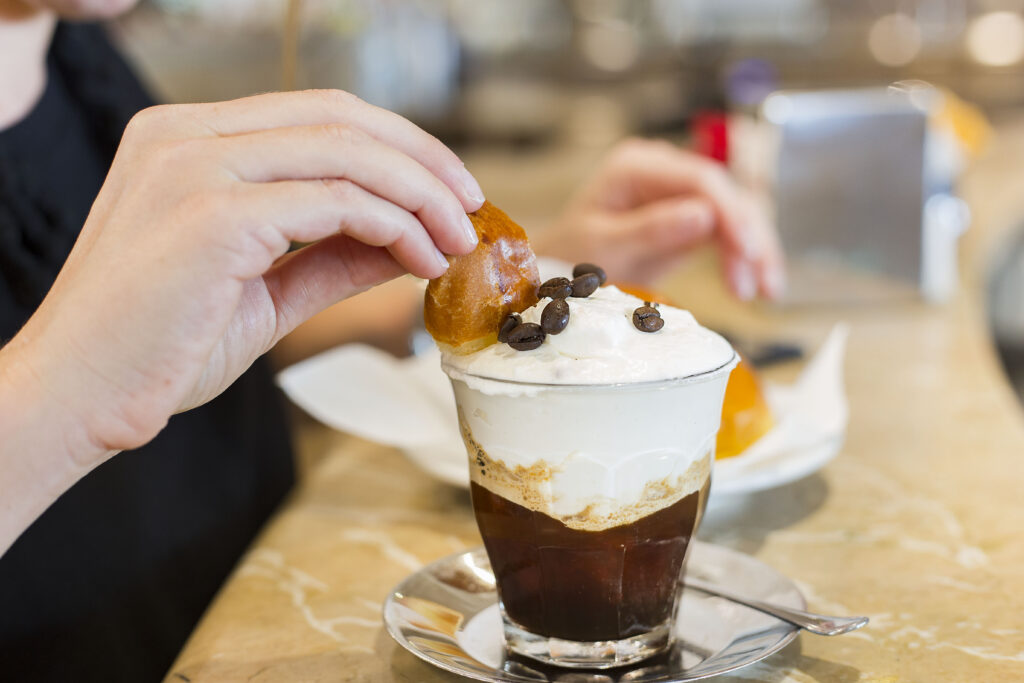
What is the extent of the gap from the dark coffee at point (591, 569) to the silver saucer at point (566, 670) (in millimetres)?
28

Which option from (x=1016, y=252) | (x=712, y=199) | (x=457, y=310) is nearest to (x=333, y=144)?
(x=457, y=310)

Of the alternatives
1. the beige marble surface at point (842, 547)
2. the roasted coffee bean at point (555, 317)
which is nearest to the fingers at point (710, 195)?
the beige marble surface at point (842, 547)

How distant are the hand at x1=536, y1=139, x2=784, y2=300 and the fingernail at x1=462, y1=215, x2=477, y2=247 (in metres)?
0.72

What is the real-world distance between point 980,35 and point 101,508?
4464 mm

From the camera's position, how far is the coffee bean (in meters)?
0.58

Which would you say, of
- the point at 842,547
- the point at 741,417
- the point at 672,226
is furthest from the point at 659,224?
the point at 842,547

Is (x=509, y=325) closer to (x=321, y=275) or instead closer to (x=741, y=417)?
(x=321, y=275)

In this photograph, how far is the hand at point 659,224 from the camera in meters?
1.29

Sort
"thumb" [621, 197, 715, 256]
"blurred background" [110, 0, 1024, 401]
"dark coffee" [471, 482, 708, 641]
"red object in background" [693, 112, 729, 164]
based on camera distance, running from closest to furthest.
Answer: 1. "dark coffee" [471, 482, 708, 641]
2. "thumb" [621, 197, 715, 256]
3. "blurred background" [110, 0, 1024, 401]
4. "red object in background" [693, 112, 729, 164]

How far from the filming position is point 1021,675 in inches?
23.9

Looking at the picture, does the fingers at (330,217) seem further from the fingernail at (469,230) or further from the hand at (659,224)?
the hand at (659,224)

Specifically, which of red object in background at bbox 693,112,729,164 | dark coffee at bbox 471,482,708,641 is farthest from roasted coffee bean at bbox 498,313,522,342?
red object in background at bbox 693,112,729,164

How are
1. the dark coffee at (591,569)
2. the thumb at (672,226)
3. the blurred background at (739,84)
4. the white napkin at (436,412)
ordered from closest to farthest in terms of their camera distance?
1. the dark coffee at (591,569)
2. the white napkin at (436,412)
3. the thumb at (672,226)
4. the blurred background at (739,84)

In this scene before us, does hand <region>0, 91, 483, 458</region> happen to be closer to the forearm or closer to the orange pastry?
the forearm
